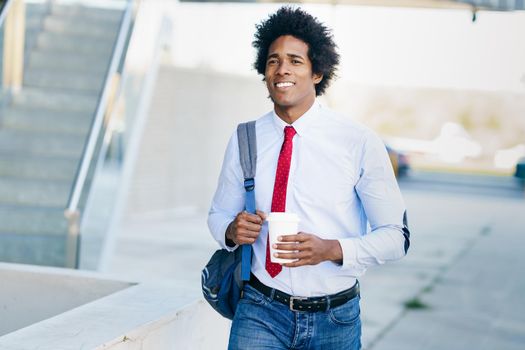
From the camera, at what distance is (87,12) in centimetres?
849

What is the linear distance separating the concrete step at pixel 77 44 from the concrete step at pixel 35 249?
2206 millimetres

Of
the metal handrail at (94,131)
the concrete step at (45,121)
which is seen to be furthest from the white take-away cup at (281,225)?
the concrete step at (45,121)

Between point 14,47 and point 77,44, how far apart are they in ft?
2.45

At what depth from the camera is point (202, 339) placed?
360 centimetres

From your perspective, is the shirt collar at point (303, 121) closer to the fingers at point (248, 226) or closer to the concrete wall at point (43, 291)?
the fingers at point (248, 226)

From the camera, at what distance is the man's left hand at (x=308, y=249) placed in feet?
7.41

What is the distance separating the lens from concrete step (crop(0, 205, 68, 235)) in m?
6.66

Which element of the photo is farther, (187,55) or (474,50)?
(474,50)

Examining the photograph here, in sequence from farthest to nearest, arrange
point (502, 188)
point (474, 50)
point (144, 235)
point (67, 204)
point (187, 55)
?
point (502, 188)
point (474, 50)
point (187, 55)
point (144, 235)
point (67, 204)

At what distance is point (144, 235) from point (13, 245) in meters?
5.33

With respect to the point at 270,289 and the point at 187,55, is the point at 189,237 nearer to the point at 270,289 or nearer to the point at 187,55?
the point at 187,55

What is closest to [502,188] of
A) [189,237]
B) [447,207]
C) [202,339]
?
[447,207]

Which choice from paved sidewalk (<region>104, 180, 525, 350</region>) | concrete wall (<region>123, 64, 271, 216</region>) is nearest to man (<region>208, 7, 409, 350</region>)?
paved sidewalk (<region>104, 180, 525, 350</region>)

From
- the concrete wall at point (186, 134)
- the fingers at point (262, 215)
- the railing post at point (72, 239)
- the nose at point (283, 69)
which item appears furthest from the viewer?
the concrete wall at point (186, 134)
